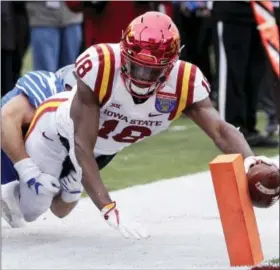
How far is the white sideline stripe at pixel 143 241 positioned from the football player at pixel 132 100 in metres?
0.34

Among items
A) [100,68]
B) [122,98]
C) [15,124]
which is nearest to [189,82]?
[122,98]

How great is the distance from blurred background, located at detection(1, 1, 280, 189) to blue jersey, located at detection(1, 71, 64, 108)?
1.76 meters

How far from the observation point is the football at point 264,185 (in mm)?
5156

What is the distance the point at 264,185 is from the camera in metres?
5.16

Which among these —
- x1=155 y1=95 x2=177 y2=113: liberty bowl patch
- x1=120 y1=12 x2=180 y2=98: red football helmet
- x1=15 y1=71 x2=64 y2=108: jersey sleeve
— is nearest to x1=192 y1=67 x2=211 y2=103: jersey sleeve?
x1=155 y1=95 x2=177 y2=113: liberty bowl patch

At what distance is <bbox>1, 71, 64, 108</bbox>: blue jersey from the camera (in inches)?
264

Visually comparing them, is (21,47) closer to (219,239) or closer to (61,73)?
(61,73)

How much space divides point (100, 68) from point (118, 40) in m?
4.41

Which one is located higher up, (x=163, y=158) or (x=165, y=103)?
(x=165, y=103)

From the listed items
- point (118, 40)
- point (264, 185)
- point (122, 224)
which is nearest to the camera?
point (264, 185)

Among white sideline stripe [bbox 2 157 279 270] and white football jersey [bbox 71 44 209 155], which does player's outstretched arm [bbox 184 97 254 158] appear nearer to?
white football jersey [bbox 71 44 209 155]

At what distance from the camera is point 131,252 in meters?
5.88

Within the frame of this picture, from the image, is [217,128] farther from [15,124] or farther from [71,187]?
[15,124]

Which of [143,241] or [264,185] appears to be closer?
[264,185]
